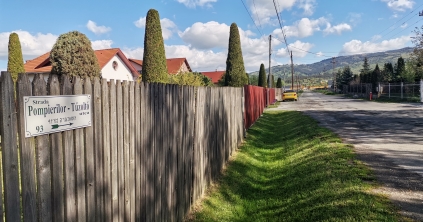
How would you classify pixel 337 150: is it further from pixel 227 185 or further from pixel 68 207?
pixel 68 207

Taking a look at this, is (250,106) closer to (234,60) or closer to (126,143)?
(234,60)

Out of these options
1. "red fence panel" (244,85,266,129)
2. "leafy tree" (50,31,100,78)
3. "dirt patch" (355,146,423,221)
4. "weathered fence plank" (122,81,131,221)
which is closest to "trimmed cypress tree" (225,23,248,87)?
"red fence panel" (244,85,266,129)

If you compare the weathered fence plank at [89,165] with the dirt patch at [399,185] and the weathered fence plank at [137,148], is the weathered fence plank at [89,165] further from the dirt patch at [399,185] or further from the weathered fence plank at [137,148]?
the dirt patch at [399,185]

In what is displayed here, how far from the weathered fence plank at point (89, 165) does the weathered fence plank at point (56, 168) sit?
0.25m

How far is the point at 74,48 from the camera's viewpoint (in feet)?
60.7

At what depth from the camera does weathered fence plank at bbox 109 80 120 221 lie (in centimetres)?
255

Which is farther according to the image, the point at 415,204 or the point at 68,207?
the point at 415,204

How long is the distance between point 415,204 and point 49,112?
4404 millimetres

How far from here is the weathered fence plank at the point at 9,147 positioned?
1622mm

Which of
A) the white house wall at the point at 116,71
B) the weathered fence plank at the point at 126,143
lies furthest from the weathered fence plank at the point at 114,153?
the white house wall at the point at 116,71

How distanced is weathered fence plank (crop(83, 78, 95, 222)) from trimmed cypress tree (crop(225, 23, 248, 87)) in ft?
60.7

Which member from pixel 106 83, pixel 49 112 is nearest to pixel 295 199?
pixel 106 83

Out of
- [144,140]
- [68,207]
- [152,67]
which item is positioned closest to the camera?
[68,207]

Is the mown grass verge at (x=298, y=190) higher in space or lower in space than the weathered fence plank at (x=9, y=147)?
lower
